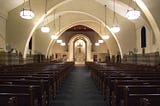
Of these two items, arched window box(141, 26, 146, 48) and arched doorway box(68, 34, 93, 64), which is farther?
arched doorway box(68, 34, 93, 64)

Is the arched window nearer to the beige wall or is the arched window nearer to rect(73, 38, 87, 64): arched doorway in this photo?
the beige wall

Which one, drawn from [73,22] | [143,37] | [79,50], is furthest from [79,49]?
[143,37]

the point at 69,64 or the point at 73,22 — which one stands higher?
the point at 73,22

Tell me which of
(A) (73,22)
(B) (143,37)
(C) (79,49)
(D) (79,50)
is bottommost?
(D) (79,50)

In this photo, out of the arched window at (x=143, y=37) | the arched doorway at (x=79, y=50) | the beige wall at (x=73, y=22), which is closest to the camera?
the beige wall at (x=73, y=22)

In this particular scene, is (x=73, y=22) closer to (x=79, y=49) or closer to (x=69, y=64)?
(x=69, y=64)

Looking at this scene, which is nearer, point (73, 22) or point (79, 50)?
point (73, 22)


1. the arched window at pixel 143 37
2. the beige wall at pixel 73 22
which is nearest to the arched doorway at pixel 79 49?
the beige wall at pixel 73 22

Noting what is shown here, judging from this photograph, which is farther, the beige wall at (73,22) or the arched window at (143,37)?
the arched window at (143,37)

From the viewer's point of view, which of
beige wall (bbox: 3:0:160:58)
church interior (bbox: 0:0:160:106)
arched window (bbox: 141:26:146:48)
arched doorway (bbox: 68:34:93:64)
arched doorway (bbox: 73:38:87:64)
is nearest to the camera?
church interior (bbox: 0:0:160:106)

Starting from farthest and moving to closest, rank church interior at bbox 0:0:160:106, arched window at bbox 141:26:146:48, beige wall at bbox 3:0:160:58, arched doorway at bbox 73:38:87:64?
arched doorway at bbox 73:38:87:64
arched window at bbox 141:26:146:48
beige wall at bbox 3:0:160:58
church interior at bbox 0:0:160:106

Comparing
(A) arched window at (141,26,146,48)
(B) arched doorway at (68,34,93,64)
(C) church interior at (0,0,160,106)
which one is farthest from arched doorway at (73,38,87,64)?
(A) arched window at (141,26,146,48)

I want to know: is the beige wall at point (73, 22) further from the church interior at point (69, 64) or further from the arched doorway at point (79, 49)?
the arched doorway at point (79, 49)

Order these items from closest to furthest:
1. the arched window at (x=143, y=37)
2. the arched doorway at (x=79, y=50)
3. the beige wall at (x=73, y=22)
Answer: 1. the beige wall at (x=73, y=22)
2. the arched window at (x=143, y=37)
3. the arched doorway at (x=79, y=50)
